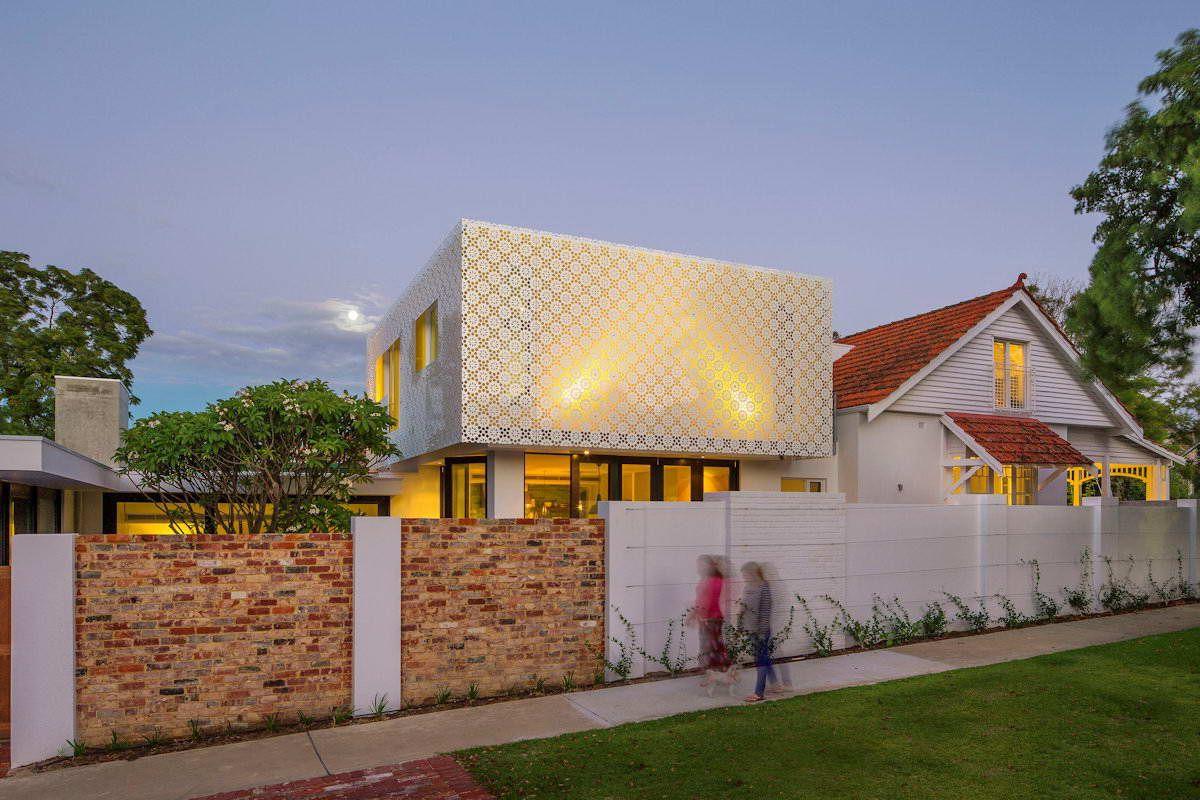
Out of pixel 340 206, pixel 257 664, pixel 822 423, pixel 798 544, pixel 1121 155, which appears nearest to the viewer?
pixel 257 664

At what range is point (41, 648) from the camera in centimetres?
681

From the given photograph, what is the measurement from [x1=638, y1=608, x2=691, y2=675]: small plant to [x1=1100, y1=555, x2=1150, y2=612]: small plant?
907 cm

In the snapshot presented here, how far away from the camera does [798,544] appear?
10.4 m

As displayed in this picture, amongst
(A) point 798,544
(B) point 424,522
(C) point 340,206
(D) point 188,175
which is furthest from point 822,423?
(C) point 340,206

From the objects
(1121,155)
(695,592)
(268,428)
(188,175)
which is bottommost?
(695,592)

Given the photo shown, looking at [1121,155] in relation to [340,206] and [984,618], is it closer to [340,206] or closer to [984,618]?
[984,618]

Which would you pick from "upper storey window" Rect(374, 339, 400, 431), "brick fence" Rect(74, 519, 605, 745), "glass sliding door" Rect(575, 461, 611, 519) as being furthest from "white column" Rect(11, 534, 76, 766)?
"upper storey window" Rect(374, 339, 400, 431)

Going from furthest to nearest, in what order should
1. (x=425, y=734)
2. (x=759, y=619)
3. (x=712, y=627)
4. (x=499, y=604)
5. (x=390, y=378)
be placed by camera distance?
(x=390, y=378) < (x=499, y=604) < (x=712, y=627) < (x=759, y=619) < (x=425, y=734)

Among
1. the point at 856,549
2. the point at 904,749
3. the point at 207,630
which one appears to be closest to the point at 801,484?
the point at 856,549

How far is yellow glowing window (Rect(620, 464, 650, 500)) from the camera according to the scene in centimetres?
1545

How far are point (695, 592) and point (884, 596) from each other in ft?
10.8

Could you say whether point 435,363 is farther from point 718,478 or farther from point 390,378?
point 718,478

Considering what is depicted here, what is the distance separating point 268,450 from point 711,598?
5710mm

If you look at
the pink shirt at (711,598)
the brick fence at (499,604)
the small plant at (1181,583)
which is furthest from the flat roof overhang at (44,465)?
the small plant at (1181,583)
